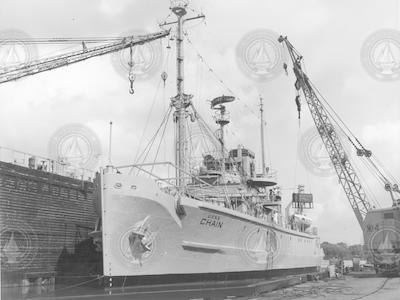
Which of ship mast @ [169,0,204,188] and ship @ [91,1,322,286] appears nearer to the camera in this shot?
ship @ [91,1,322,286]

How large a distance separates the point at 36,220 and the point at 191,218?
834cm

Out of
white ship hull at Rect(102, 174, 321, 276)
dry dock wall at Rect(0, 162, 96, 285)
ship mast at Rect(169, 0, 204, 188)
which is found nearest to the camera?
white ship hull at Rect(102, 174, 321, 276)

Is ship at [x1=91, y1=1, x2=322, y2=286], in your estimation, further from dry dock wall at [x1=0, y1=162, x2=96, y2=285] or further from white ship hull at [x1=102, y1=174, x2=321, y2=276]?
dry dock wall at [x1=0, y1=162, x2=96, y2=285]

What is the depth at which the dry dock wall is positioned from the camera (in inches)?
920

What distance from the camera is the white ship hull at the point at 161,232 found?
21547mm

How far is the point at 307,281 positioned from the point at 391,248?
26.4 feet

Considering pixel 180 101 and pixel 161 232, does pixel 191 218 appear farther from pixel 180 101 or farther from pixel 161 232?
pixel 180 101

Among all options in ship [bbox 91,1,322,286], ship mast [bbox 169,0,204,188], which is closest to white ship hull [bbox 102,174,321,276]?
ship [bbox 91,1,322,286]

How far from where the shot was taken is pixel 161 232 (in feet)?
74.2

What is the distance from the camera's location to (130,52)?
118 ft

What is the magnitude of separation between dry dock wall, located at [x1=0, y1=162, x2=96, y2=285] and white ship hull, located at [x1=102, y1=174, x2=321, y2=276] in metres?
5.32

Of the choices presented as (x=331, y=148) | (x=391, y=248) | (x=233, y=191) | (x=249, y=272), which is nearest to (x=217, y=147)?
(x=233, y=191)

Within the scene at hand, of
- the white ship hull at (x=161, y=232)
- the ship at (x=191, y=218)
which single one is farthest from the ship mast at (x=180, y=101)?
the white ship hull at (x=161, y=232)

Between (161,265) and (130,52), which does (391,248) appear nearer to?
(161,265)
